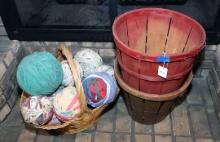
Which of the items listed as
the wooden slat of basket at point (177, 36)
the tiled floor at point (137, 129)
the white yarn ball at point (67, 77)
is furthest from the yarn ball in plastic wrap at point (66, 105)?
the wooden slat of basket at point (177, 36)

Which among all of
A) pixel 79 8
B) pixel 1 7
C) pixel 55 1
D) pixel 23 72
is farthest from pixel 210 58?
pixel 1 7

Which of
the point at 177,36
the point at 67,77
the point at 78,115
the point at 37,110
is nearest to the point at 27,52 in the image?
the point at 67,77

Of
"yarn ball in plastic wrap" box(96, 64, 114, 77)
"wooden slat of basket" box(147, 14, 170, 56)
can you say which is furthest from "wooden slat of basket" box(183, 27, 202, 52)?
"yarn ball in plastic wrap" box(96, 64, 114, 77)

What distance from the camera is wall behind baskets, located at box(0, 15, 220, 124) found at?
1858 mm

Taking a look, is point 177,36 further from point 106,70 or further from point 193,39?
point 106,70

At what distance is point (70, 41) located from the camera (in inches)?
79.0

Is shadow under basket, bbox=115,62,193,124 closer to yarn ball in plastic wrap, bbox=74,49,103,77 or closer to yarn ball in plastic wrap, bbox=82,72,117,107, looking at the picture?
yarn ball in plastic wrap, bbox=82,72,117,107

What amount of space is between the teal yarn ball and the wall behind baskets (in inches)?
10.4

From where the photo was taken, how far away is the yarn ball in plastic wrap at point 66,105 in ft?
5.27

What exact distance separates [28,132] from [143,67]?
0.90 m

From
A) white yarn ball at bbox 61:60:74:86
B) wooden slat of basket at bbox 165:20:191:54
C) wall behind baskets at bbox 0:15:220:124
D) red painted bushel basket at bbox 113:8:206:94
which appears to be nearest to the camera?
red painted bushel basket at bbox 113:8:206:94

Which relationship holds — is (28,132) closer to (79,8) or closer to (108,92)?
(108,92)

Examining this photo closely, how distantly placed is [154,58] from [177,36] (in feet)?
1.30

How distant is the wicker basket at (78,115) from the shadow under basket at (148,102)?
0.66 ft
